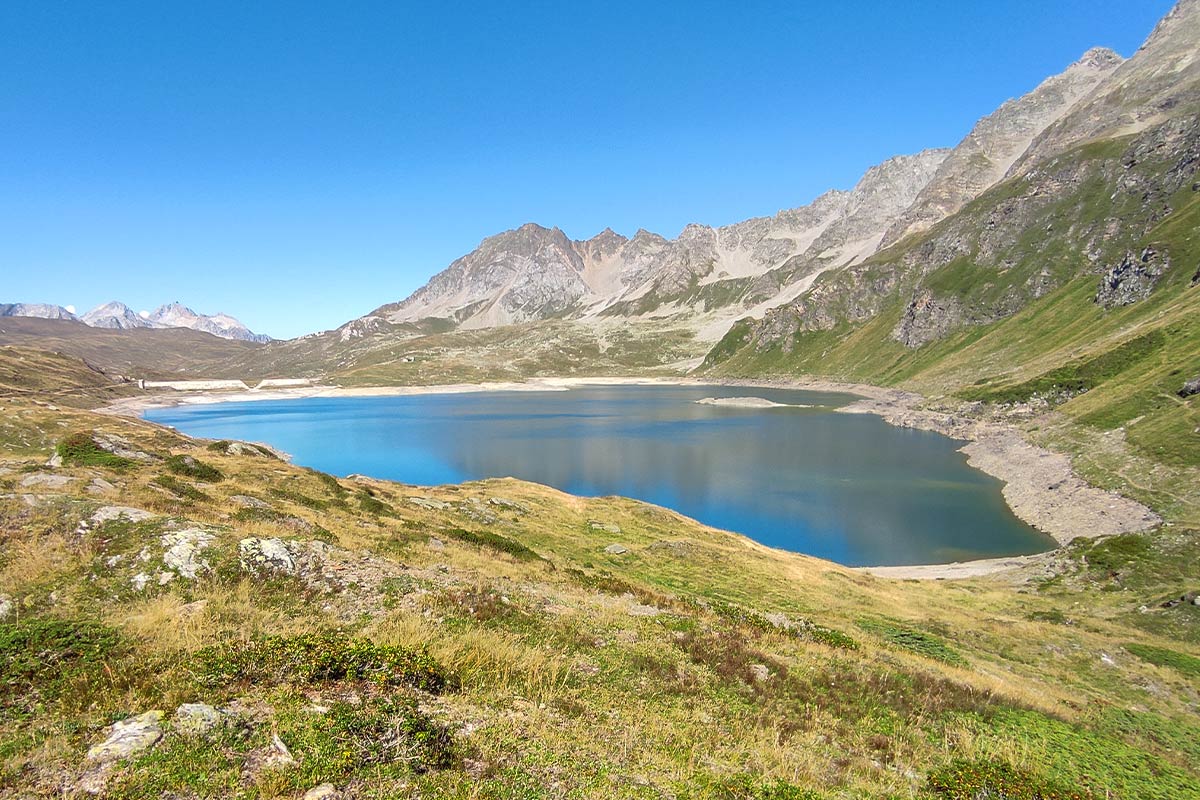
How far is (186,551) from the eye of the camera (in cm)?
1556

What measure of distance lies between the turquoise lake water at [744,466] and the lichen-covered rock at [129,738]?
62.7 m

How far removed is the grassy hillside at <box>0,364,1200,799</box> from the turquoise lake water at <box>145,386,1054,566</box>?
3898cm

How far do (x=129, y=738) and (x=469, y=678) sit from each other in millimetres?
6021

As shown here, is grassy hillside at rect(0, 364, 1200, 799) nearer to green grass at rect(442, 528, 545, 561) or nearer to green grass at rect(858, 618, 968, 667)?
green grass at rect(858, 618, 968, 667)

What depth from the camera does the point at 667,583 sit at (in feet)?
103

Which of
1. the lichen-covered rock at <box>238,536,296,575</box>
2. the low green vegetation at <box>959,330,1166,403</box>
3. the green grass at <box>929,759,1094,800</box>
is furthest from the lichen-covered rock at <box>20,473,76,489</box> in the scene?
the low green vegetation at <box>959,330,1166,403</box>

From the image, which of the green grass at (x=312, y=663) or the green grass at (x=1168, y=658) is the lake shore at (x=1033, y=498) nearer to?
the green grass at (x=1168, y=658)

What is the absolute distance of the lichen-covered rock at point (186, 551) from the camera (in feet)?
49.2

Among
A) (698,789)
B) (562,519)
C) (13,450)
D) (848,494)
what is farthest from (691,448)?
(698,789)

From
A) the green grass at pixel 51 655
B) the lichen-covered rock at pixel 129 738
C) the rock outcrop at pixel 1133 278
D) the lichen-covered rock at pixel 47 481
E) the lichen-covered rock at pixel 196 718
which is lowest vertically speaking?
the lichen-covered rock at pixel 196 718

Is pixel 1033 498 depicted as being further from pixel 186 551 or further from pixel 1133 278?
pixel 1133 278

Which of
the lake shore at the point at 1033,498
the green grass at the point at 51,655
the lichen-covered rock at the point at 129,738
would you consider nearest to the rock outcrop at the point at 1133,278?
the lake shore at the point at 1033,498

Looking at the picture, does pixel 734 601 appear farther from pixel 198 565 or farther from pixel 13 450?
pixel 13 450

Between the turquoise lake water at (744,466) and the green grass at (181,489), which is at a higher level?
the green grass at (181,489)
